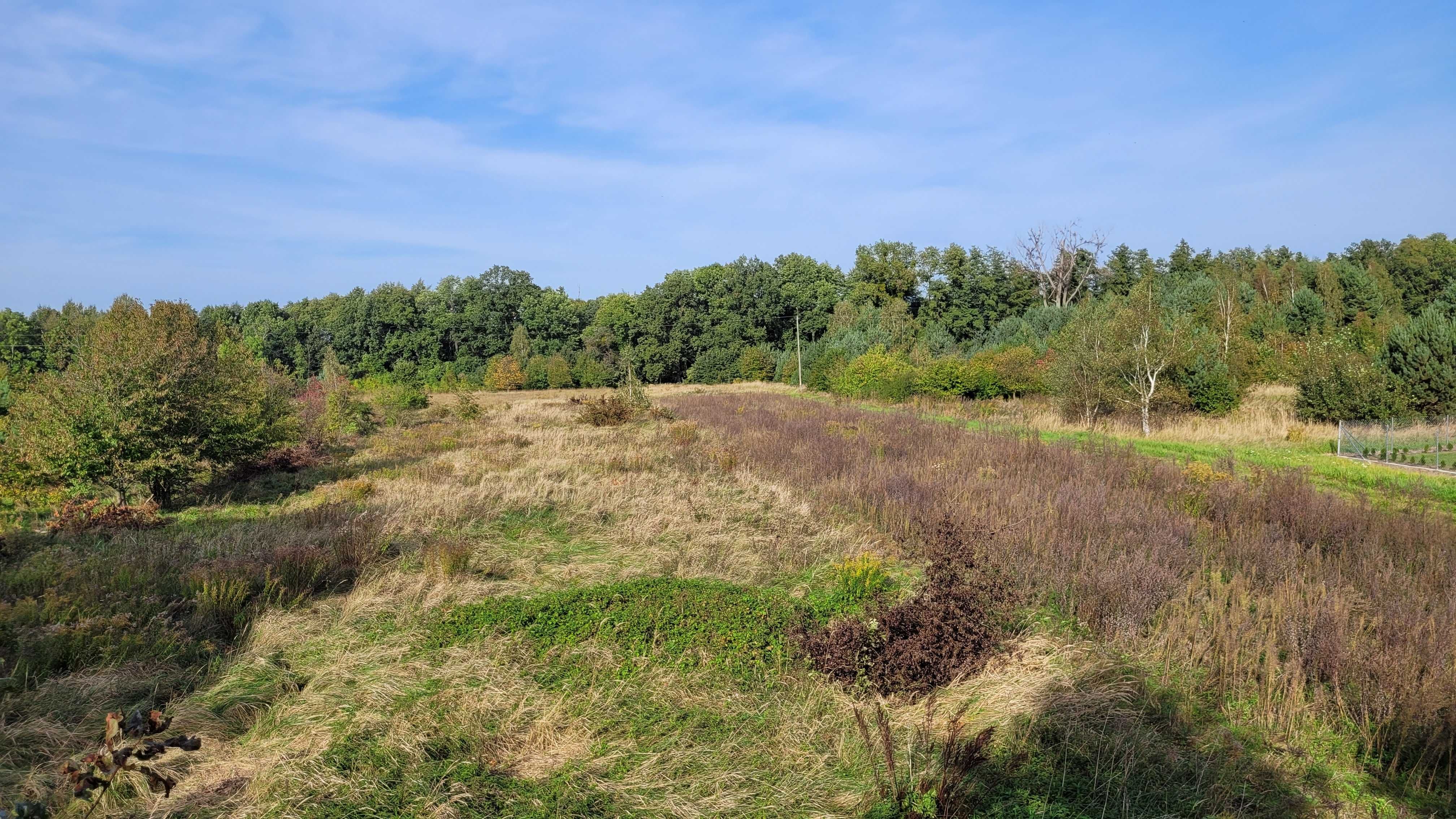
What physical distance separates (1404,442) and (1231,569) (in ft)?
36.1

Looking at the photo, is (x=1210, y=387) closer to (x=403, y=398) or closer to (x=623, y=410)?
(x=623, y=410)

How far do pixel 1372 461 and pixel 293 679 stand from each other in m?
17.2

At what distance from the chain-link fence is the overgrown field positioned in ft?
20.8

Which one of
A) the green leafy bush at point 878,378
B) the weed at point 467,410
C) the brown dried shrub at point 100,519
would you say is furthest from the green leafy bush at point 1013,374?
the brown dried shrub at point 100,519

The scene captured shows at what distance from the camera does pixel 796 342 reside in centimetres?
5916

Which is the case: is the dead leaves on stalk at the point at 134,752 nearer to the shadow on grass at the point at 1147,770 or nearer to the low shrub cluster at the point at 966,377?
the shadow on grass at the point at 1147,770

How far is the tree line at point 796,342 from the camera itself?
1109cm

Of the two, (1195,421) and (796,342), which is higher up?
(796,342)

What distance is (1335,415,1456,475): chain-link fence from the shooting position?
12969 mm

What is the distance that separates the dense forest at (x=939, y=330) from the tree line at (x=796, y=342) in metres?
0.11

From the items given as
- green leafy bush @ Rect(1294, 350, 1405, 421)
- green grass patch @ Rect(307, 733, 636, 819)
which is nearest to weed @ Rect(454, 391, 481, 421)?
green grass patch @ Rect(307, 733, 636, 819)

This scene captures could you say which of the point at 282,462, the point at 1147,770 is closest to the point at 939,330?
the point at 282,462

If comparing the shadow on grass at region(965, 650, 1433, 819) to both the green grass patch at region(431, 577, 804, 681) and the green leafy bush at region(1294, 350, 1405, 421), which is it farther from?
the green leafy bush at region(1294, 350, 1405, 421)

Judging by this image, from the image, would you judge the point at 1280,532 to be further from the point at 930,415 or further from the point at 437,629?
the point at 930,415
